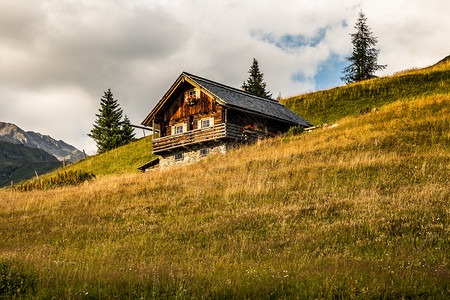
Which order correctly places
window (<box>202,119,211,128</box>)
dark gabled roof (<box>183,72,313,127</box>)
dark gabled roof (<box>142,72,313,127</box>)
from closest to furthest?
dark gabled roof (<box>142,72,313,127</box>) < dark gabled roof (<box>183,72,313,127</box>) < window (<box>202,119,211,128</box>)

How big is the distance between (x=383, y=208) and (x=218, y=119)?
2164 cm

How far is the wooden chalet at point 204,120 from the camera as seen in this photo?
31.3 meters

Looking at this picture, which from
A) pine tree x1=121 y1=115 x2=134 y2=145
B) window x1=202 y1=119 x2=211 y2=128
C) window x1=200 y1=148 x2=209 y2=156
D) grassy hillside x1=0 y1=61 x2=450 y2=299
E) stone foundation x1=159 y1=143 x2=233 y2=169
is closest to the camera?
grassy hillside x1=0 y1=61 x2=450 y2=299

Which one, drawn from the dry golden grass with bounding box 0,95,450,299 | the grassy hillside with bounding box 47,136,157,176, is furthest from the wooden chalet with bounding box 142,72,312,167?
the dry golden grass with bounding box 0,95,450,299

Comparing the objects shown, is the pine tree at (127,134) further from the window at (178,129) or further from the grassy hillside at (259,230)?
the grassy hillside at (259,230)

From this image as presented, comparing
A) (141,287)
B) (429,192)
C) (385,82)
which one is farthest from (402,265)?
(385,82)

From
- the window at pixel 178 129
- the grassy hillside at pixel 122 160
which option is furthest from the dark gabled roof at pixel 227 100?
the grassy hillside at pixel 122 160

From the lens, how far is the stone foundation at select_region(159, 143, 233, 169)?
103ft

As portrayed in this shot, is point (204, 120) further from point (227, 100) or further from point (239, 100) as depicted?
point (239, 100)

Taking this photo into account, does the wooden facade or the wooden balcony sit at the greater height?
the wooden facade

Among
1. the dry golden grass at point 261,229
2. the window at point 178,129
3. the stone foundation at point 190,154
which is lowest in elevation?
the dry golden grass at point 261,229

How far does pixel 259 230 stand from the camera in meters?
11.1

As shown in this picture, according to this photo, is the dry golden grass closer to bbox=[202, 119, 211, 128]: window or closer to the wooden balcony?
the wooden balcony

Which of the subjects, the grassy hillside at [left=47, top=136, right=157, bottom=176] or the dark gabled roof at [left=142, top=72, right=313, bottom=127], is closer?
the dark gabled roof at [left=142, top=72, right=313, bottom=127]
